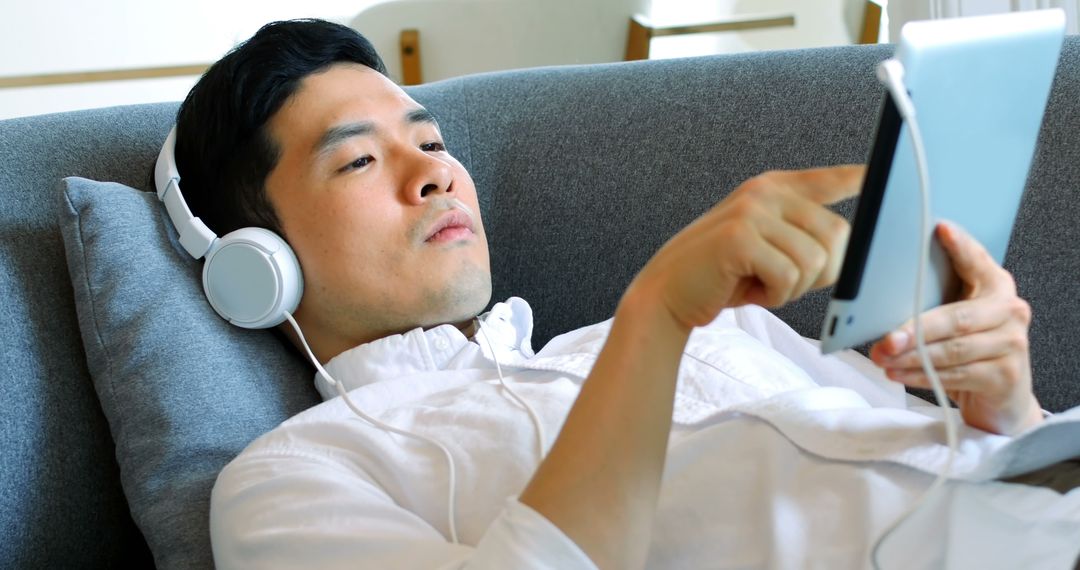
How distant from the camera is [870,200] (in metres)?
0.69

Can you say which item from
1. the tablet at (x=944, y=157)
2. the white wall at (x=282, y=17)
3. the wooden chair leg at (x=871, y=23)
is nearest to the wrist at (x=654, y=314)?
the tablet at (x=944, y=157)

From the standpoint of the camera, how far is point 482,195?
65.2 inches

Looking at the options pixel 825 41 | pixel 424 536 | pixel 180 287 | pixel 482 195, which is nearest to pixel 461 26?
pixel 825 41

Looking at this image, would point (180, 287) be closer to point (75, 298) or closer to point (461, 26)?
point (75, 298)

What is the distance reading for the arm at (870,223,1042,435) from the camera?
828mm

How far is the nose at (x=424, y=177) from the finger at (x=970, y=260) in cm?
64

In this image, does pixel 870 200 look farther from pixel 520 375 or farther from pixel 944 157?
pixel 520 375

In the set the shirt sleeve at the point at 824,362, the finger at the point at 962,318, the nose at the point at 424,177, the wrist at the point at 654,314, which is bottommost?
the shirt sleeve at the point at 824,362

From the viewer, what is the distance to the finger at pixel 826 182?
0.71 metres

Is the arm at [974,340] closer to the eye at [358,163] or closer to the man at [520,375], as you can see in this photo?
the man at [520,375]

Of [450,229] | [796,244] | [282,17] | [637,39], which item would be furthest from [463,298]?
[637,39]

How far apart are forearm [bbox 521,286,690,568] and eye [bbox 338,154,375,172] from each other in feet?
1.99

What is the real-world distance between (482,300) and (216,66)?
481 millimetres

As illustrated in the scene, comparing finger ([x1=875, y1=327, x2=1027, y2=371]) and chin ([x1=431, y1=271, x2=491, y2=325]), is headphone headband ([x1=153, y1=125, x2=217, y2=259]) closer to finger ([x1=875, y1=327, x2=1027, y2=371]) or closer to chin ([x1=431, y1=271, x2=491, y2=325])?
chin ([x1=431, y1=271, x2=491, y2=325])
